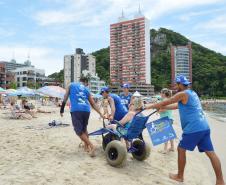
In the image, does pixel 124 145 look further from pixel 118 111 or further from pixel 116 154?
pixel 118 111

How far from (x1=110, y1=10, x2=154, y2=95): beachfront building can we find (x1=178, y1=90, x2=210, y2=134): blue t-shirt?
144 meters

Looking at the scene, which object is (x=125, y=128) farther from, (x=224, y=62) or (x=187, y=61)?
(x=187, y=61)

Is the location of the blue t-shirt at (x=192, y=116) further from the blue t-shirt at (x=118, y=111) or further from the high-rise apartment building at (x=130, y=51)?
the high-rise apartment building at (x=130, y=51)

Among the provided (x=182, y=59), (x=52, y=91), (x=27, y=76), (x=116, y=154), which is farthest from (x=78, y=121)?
(x=182, y=59)

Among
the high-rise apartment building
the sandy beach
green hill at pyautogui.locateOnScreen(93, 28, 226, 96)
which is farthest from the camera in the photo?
the high-rise apartment building

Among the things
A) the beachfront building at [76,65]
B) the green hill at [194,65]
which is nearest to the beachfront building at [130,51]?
the green hill at [194,65]

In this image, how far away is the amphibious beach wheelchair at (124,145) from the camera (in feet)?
19.2

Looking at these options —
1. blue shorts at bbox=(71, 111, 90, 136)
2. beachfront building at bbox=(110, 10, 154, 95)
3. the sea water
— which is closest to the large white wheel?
blue shorts at bbox=(71, 111, 90, 136)

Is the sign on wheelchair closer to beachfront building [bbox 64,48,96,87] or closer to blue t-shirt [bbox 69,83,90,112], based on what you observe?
blue t-shirt [bbox 69,83,90,112]

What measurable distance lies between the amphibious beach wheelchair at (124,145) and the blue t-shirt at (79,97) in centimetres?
60

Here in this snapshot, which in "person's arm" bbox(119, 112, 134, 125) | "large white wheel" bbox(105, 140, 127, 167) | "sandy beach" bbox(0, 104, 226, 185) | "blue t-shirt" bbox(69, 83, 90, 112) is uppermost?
"blue t-shirt" bbox(69, 83, 90, 112)

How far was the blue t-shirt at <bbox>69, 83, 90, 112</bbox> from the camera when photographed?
654 cm

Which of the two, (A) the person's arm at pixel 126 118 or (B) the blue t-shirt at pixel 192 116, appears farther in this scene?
(A) the person's arm at pixel 126 118

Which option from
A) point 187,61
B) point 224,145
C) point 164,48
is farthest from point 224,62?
point 224,145
